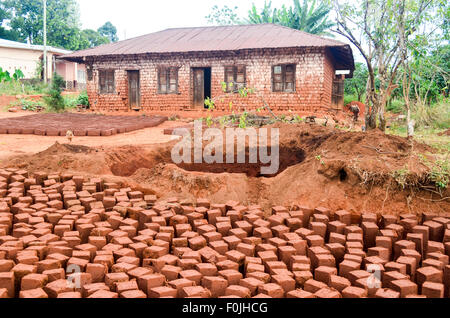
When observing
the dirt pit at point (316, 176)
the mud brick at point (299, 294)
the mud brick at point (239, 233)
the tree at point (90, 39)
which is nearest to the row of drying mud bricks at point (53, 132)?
the dirt pit at point (316, 176)

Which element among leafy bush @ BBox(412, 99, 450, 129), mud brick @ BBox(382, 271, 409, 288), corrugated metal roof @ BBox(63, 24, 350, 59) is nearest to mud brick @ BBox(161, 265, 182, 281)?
mud brick @ BBox(382, 271, 409, 288)

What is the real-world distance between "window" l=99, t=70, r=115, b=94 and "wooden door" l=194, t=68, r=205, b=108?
3674 millimetres

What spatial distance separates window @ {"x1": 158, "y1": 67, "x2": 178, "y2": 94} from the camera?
15.8 meters

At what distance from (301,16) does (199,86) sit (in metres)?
8.71

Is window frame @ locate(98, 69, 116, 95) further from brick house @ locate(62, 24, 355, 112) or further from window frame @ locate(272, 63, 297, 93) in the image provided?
window frame @ locate(272, 63, 297, 93)

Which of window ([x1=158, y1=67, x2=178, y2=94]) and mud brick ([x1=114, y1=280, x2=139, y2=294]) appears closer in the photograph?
mud brick ([x1=114, y1=280, x2=139, y2=294])

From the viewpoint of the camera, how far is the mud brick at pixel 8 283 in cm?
255

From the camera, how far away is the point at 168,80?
15930mm

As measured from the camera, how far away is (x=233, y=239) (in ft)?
11.0

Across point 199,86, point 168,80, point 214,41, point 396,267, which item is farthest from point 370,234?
point 168,80

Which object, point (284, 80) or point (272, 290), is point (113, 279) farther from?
point (284, 80)

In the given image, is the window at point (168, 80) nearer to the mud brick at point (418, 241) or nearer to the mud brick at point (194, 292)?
the mud brick at point (418, 241)
